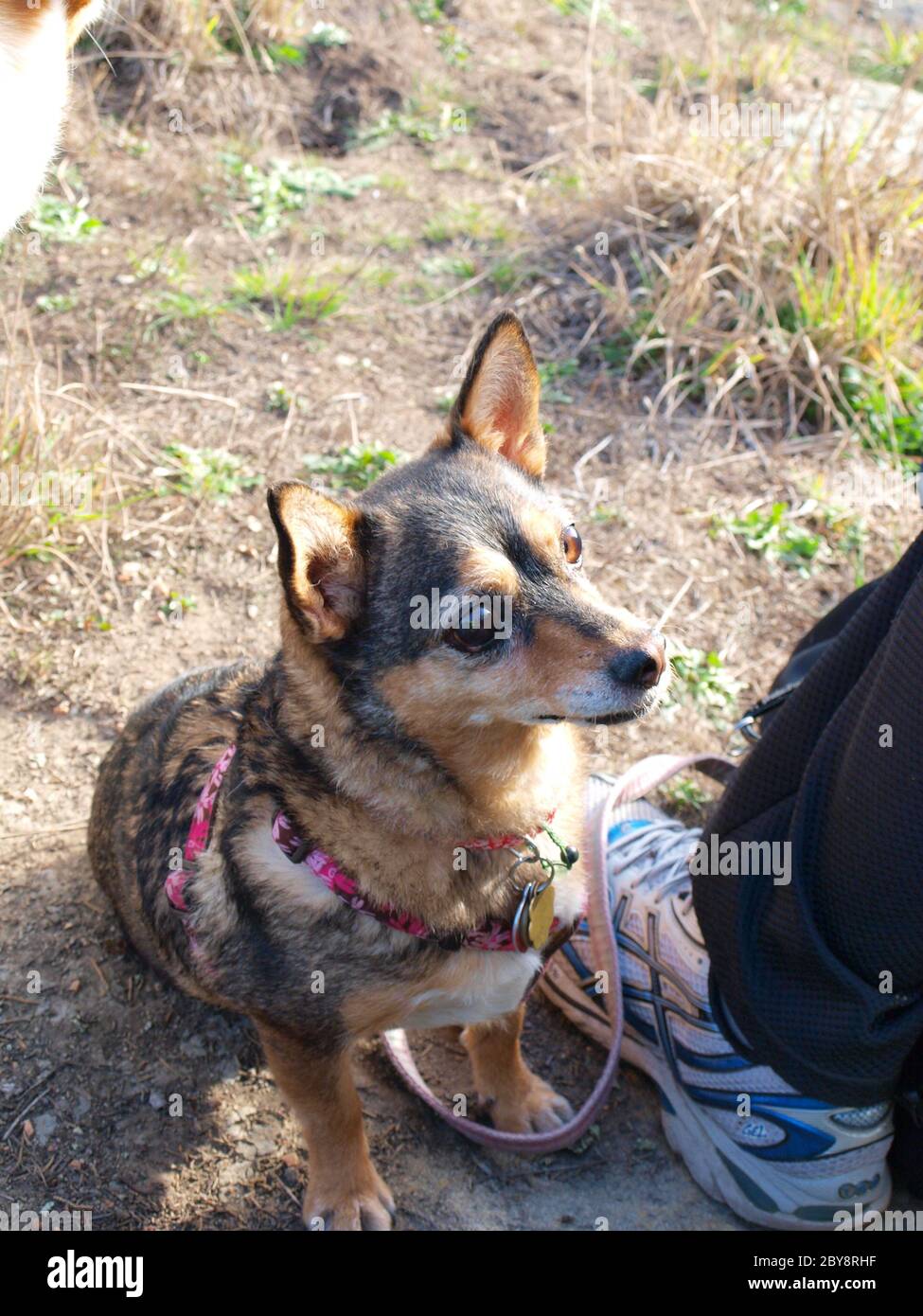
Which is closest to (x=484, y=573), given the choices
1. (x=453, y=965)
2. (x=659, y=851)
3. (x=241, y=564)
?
(x=453, y=965)

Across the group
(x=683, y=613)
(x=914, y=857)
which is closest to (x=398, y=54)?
(x=683, y=613)

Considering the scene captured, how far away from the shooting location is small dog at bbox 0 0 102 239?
6.20 feet

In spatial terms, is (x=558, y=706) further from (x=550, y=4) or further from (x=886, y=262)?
(x=550, y=4)

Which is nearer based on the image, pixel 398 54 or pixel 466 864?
pixel 466 864

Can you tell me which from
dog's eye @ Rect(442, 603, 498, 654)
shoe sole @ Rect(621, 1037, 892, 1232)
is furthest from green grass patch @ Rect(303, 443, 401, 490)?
shoe sole @ Rect(621, 1037, 892, 1232)

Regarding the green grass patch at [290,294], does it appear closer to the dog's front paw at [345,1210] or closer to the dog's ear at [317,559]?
the dog's ear at [317,559]

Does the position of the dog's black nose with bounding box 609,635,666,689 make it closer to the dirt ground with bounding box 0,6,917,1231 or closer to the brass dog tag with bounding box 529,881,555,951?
the brass dog tag with bounding box 529,881,555,951

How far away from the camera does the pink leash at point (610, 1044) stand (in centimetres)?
305

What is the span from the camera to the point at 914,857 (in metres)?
2.35

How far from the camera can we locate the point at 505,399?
290cm

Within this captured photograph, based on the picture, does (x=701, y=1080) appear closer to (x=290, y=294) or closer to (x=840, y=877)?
(x=840, y=877)

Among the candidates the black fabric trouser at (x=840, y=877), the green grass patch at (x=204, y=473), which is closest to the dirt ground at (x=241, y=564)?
the green grass patch at (x=204, y=473)

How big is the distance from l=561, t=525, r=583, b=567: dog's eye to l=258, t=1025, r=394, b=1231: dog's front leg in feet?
4.65

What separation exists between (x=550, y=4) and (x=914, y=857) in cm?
774
